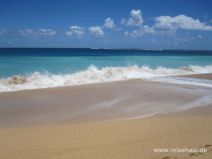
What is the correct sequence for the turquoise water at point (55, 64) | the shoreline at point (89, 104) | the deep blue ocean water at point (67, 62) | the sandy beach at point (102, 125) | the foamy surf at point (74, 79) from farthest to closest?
the deep blue ocean water at point (67, 62) < the turquoise water at point (55, 64) < the foamy surf at point (74, 79) < the shoreline at point (89, 104) < the sandy beach at point (102, 125)

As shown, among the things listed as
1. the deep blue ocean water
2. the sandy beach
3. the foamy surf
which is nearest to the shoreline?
the sandy beach

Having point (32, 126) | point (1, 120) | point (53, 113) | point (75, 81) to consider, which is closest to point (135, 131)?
point (32, 126)

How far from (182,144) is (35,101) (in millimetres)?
5250

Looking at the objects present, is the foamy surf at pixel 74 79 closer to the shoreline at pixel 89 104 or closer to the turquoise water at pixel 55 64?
the shoreline at pixel 89 104

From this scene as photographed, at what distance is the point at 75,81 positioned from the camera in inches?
511

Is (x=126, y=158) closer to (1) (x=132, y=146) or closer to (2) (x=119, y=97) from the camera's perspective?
(1) (x=132, y=146)

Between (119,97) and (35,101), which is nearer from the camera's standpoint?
(35,101)

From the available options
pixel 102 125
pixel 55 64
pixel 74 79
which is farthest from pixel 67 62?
pixel 102 125

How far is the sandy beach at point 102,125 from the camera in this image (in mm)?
3932

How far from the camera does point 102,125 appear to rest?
17.4 ft

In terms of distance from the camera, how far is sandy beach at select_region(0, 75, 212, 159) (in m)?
3.93

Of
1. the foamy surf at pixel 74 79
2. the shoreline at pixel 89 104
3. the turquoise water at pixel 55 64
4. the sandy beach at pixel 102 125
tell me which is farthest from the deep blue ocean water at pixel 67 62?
the sandy beach at pixel 102 125

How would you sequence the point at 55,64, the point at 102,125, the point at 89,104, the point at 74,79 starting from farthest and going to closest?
the point at 55,64
the point at 74,79
the point at 89,104
the point at 102,125

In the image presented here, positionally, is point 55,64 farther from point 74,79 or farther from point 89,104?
point 89,104
